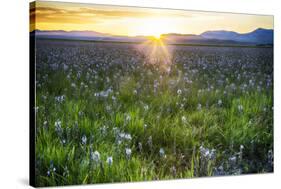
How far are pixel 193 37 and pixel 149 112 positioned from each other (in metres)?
1.00

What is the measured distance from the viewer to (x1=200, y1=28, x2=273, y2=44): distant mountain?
6.98 m

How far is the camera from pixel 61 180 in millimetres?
5938

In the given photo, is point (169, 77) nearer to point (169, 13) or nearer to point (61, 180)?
point (169, 13)

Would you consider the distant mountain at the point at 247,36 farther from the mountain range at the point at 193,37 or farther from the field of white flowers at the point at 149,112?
the field of white flowers at the point at 149,112

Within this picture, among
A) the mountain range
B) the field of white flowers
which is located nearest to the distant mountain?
the mountain range

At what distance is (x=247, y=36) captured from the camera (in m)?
7.22

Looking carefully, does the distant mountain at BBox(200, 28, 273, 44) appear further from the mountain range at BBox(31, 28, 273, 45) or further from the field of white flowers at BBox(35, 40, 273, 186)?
the field of white flowers at BBox(35, 40, 273, 186)

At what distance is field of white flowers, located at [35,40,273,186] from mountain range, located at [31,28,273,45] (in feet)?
0.23

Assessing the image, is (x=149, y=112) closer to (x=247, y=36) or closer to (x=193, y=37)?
(x=193, y=37)

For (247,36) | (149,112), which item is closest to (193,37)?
(247,36)

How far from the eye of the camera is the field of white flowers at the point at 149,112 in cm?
600

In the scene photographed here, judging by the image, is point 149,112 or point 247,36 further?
point 247,36

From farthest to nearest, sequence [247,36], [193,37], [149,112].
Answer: [247,36], [193,37], [149,112]

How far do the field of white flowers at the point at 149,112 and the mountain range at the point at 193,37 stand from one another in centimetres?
7
